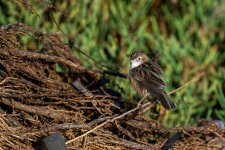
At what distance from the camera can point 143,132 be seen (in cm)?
625

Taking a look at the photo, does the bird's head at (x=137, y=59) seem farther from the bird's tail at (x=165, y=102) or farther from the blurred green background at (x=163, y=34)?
the blurred green background at (x=163, y=34)

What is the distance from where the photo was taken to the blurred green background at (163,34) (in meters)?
8.75

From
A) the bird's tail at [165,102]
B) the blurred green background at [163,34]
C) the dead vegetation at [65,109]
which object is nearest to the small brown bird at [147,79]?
the bird's tail at [165,102]

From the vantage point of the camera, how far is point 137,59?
23.2ft

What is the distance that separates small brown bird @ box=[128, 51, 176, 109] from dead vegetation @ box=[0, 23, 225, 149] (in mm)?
242

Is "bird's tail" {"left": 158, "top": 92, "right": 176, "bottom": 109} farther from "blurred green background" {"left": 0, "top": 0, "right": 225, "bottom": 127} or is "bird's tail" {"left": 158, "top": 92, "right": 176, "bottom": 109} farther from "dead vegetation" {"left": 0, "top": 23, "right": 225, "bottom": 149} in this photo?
"blurred green background" {"left": 0, "top": 0, "right": 225, "bottom": 127}

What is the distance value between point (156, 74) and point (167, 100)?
0.51m

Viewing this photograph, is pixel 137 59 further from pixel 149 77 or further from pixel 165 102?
pixel 165 102

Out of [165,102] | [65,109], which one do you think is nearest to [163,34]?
[165,102]

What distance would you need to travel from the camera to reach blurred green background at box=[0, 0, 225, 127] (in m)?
8.75

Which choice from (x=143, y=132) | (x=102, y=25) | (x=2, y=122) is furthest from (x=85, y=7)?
(x=2, y=122)

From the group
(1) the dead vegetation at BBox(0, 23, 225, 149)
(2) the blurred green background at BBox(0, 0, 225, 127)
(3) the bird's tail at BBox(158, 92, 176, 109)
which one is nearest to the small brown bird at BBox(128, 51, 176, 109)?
(3) the bird's tail at BBox(158, 92, 176, 109)

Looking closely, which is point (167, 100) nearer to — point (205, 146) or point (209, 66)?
point (205, 146)

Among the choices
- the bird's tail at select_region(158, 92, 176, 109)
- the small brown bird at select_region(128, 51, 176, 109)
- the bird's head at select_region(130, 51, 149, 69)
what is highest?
the bird's head at select_region(130, 51, 149, 69)
